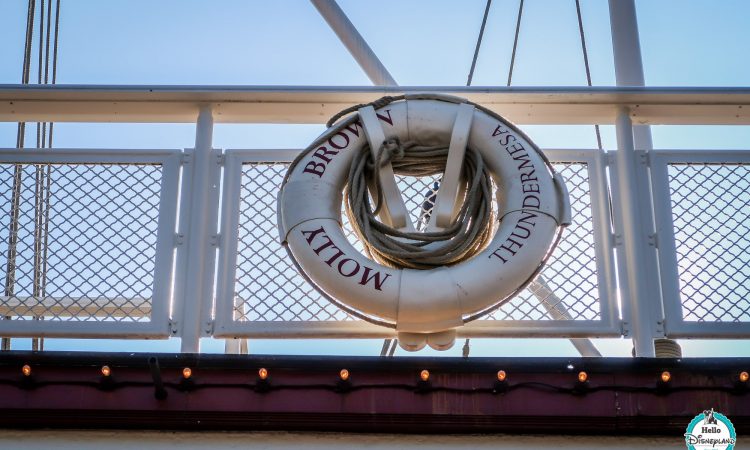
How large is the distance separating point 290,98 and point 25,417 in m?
1.53

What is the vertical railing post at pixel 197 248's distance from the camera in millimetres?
4270

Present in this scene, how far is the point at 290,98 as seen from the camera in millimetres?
4699

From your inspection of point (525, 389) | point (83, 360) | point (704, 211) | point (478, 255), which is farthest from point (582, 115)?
point (83, 360)

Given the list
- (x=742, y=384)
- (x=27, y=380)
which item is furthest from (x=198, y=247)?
(x=742, y=384)

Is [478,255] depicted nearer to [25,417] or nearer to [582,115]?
[582,115]

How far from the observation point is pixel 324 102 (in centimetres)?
473

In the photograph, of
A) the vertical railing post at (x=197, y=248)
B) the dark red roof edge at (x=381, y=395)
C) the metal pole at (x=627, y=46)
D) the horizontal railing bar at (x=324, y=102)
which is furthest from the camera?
the metal pole at (x=627, y=46)

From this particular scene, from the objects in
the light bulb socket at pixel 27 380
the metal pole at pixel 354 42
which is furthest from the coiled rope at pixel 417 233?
the metal pole at pixel 354 42

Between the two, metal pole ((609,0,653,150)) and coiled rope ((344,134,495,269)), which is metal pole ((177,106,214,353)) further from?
metal pole ((609,0,653,150))

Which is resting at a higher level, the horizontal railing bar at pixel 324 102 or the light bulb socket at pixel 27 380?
the horizontal railing bar at pixel 324 102

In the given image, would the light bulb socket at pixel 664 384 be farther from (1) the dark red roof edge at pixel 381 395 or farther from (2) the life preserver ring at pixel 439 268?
(2) the life preserver ring at pixel 439 268

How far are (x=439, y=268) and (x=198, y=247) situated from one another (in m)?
0.88

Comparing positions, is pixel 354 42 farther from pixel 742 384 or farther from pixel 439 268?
pixel 742 384

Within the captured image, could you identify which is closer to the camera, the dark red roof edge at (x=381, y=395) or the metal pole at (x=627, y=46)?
the dark red roof edge at (x=381, y=395)
